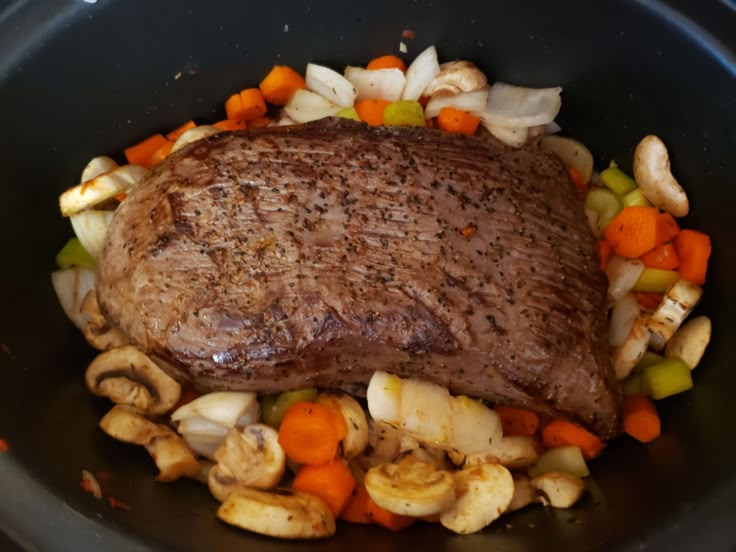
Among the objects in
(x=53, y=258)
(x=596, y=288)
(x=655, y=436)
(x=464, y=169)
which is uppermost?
(x=53, y=258)

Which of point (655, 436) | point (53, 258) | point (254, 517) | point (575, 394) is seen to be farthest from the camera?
point (53, 258)

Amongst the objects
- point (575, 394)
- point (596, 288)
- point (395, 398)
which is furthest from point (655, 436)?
point (395, 398)

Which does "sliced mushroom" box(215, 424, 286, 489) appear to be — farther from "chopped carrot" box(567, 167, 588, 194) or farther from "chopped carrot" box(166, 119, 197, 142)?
"chopped carrot" box(567, 167, 588, 194)

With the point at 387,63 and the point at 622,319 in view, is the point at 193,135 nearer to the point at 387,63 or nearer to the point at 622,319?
the point at 387,63

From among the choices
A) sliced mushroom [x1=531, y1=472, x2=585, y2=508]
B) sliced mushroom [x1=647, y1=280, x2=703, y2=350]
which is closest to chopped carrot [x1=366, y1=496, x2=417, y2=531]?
sliced mushroom [x1=531, y1=472, x2=585, y2=508]

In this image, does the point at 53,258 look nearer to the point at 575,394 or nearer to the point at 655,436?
the point at 575,394

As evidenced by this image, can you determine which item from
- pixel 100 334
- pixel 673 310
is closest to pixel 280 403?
pixel 100 334
